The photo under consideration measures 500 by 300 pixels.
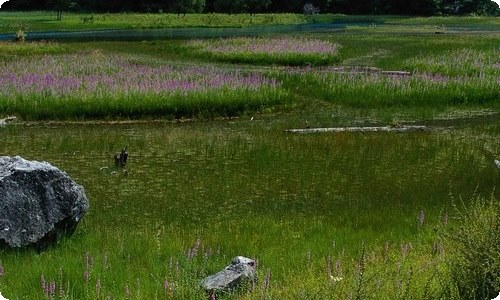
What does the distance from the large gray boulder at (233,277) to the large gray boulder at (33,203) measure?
281 centimetres

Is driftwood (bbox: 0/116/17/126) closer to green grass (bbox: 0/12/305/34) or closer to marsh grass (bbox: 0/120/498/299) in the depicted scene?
marsh grass (bbox: 0/120/498/299)

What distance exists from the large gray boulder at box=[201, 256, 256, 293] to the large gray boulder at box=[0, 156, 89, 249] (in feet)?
9.23

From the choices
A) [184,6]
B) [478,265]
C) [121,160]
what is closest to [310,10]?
[184,6]

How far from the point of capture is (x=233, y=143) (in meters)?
16.7

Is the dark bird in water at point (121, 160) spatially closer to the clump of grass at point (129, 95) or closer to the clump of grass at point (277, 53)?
the clump of grass at point (129, 95)

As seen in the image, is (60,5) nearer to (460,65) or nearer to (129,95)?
(460,65)

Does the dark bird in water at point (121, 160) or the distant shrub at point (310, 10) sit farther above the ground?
the distant shrub at point (310, 10)

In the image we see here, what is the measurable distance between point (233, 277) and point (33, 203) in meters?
3.24

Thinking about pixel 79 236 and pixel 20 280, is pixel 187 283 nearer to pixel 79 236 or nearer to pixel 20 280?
pixel 20 280

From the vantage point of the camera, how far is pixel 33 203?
824cm

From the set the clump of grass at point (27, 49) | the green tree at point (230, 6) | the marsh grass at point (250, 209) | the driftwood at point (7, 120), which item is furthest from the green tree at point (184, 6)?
the marsh grass at point (250, 209)

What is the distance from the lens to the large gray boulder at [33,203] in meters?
8.09

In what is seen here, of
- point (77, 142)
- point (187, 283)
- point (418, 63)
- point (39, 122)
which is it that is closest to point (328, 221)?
point (187, 283)

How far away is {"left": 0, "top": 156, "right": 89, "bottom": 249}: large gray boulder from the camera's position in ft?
26.5
